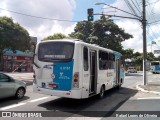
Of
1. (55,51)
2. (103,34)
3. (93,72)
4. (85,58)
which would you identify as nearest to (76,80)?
(85,58)

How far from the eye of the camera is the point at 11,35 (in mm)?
21609

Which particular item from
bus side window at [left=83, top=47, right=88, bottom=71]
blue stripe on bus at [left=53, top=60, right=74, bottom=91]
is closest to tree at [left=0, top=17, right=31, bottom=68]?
blue stripe on bus at [left=53, top=60, right=74, bottom=91]

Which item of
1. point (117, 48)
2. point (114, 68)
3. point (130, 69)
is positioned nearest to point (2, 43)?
point (114, 68)

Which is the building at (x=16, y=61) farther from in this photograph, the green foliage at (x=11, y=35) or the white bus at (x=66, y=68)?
the white bus at (x=66, y=68)

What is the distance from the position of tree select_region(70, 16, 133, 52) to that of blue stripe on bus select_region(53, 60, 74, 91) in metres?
34.6

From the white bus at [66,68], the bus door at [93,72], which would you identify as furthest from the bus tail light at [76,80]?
the bus door at [93,72]

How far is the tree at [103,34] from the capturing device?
4465 centimetres

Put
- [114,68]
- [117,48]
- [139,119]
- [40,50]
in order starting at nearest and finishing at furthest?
1. [139,119]
2. [40,50]
3. [114,68]
4. [117,48]

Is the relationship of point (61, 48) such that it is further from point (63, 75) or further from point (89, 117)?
point (89, 117)

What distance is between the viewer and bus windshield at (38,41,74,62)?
32.8 feet

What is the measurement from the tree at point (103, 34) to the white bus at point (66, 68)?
33490mm

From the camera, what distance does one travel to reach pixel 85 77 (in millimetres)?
10180

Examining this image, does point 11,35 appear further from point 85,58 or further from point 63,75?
point 63,75

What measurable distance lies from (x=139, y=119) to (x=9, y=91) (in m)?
6.09
